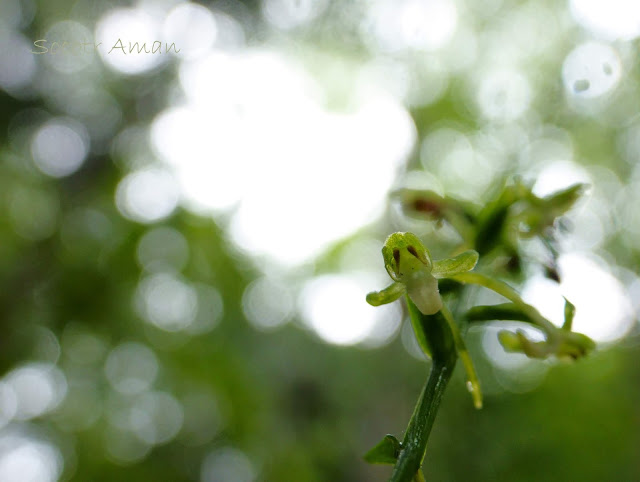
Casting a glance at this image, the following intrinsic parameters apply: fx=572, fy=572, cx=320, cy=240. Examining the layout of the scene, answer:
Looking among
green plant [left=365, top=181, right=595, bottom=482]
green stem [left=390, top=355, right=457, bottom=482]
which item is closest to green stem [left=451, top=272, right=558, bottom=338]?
green plant [left=365, top=181, right=595, bottom=482]

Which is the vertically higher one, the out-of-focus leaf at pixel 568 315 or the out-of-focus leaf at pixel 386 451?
the out-of-focus leaf at pixel 568 315

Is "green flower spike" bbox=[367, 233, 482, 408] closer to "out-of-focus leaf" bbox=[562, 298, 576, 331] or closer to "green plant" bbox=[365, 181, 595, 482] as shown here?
"green plant" bbox=[365, 181, 595, 482]

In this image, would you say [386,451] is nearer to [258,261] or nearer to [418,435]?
[418,435]

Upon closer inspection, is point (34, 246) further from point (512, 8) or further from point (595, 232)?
point (595, 232)

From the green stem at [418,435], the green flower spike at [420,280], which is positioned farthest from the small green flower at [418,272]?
the green stem at [418,435]

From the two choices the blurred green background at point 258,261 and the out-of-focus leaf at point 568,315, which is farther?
the blurred green background at point 258,261

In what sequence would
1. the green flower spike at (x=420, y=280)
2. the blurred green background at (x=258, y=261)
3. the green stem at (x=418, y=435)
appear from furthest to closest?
the blurred green background at (x=258, y=261) < the green flower spike at (x=420, y=280) < the green stem at (x=418, y=435)

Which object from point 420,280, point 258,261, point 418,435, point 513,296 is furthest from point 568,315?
point 258,261

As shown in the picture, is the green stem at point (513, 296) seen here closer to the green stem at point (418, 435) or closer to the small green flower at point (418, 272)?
the small green flower at point (418, 272)
